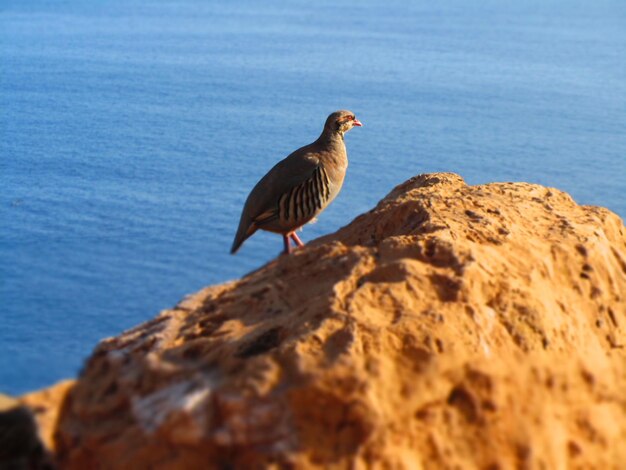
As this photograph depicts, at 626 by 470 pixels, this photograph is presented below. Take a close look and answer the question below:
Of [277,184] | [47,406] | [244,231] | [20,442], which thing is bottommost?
[20,442]

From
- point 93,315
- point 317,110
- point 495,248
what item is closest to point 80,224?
point 93,315

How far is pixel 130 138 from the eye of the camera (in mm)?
10820

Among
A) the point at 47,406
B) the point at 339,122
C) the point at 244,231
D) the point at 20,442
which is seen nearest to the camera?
the point at 20,442

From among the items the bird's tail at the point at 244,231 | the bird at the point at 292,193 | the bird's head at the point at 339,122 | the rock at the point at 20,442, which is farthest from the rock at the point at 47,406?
the bird's head at the point at 339,122

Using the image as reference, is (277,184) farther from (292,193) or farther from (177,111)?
(177,111)

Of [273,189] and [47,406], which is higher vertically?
[273,189]

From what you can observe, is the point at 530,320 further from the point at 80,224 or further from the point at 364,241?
the point at 80,224

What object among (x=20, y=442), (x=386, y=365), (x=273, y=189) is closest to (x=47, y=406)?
(x=20, y=442)

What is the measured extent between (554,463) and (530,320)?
1.58 ft

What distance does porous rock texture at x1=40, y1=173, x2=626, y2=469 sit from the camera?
2.34 metres

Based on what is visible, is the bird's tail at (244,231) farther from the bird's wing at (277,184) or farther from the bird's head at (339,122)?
the bird's head at (339,122)

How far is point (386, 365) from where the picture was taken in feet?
8.14

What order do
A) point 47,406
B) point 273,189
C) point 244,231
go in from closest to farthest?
point 47,406
point 273,189
point 244,231

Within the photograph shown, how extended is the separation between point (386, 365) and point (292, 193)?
8.88 ft
